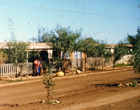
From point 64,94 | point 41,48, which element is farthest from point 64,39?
point 64,94

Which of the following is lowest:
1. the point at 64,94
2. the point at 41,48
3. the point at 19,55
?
the point at 64,94

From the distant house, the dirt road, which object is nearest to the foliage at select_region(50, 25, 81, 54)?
the distant house

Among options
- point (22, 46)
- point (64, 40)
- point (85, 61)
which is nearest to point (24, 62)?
point (22, 46)

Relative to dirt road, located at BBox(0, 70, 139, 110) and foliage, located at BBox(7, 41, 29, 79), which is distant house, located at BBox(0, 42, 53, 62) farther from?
dirt road, located at BBox(0, 70, 139, 110)

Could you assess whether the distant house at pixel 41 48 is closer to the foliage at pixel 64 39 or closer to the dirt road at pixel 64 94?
the foliage at pixel 64 39

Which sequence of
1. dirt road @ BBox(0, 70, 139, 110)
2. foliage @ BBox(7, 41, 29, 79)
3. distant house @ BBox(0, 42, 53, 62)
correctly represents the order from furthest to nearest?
distant house @ BBox(0, 42, 53, 62) → foliage @ BBox(7, 41, 29, 79) → dirt road @ BBox(0, 70, 139, 110)

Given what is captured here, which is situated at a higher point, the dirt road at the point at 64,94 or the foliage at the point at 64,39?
the foliage at the point at 64,39

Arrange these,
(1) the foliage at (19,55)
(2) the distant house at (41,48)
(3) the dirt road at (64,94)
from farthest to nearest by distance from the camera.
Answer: (2) the distant house at (41,48)
(1) the foliage at (19,55)
(3) the dirt road at (64,94)

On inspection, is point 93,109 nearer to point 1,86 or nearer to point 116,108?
point 116,108

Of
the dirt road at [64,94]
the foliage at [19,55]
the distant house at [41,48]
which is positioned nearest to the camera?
the dirt road at [64,94]

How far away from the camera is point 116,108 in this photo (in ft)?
19.7

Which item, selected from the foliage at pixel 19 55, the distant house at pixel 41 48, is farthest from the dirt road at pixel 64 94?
the distant house at pixel 41 48

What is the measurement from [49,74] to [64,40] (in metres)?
11.4

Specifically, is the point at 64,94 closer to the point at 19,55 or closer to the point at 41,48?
the point at 19,55
